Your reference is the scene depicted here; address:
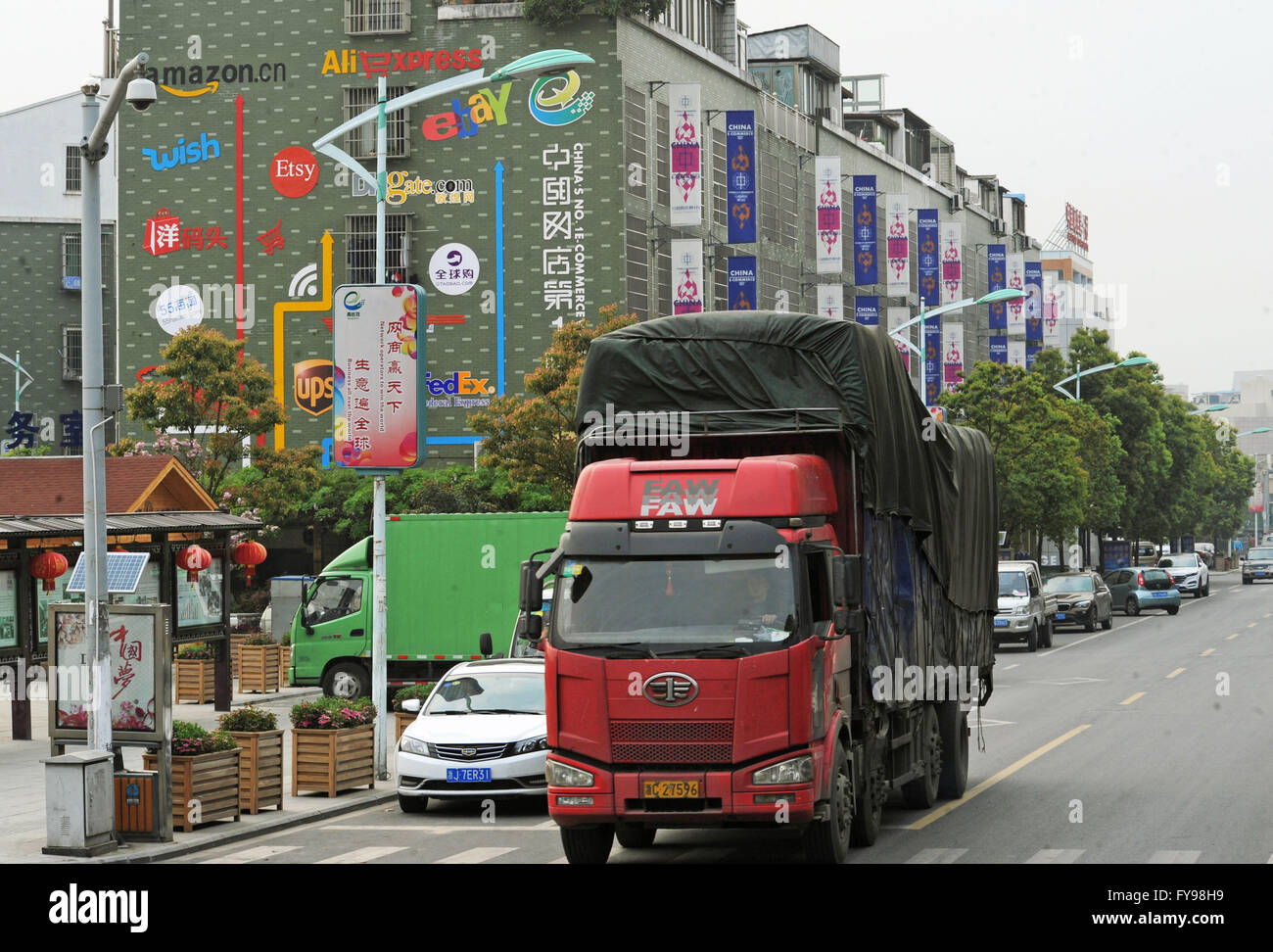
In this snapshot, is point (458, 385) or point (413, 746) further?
point (458, 385)

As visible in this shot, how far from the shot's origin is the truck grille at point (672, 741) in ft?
39.6

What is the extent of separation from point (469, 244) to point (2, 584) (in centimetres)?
2888

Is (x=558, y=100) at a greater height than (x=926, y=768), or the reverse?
(x=558, y=100)

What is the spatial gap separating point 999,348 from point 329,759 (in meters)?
63.3

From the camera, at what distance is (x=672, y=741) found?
39.8ft

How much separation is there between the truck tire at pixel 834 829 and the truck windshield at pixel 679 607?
1.36 metres

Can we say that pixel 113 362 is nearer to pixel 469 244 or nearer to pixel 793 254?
pixel 469 244

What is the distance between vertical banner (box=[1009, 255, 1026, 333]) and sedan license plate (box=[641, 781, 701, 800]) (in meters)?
66.8

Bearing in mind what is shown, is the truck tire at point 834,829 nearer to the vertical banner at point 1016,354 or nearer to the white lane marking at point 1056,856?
the white lane marking at point 1056,856

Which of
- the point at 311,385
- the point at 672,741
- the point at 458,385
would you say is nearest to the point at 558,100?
the point at 458,385

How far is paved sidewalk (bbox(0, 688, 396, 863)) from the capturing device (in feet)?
48.2

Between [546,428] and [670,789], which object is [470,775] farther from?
[546,428]

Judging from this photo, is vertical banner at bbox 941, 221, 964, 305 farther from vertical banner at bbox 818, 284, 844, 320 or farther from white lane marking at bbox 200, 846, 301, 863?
white lane marking at bbox 200, 846, 301, 863
